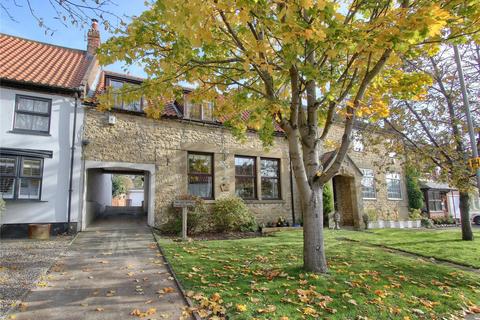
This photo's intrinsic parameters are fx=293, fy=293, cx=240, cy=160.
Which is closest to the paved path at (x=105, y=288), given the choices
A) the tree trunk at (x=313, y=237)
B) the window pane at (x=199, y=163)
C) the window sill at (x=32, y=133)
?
the tree trunk at (x=313, y=237)

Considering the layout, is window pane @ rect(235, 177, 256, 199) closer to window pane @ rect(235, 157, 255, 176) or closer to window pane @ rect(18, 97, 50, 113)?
window pane @ rect(235, 157, 255, 176)

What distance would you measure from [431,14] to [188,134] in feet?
33.7

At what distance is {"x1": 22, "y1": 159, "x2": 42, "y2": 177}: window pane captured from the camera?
990 centimetres

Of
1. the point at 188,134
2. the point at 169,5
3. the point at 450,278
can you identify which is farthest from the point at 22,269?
the point at 450,278

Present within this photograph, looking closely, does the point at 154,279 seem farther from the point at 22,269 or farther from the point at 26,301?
the point at 22,269

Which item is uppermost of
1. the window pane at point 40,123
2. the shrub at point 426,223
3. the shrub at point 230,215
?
the window pane at point 40,123

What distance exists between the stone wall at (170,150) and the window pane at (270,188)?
1.05ft

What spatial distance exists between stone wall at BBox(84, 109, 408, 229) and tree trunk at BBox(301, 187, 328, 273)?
557 centimetres

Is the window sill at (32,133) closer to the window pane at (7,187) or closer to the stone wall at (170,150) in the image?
the stone wall at (170,150)

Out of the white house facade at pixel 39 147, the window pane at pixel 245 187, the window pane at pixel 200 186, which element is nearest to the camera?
the white house facade at pixel 39 147

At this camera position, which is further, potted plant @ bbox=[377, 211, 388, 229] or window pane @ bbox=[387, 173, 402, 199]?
window pane @ bbox=[387, 173, 402, 199]

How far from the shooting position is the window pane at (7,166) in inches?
377

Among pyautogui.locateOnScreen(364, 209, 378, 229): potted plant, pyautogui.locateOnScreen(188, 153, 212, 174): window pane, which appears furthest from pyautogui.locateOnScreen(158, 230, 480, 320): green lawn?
pyautogui.locateOnScreen(364, 209, 378, 229): potted plant

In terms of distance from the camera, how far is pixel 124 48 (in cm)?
582
